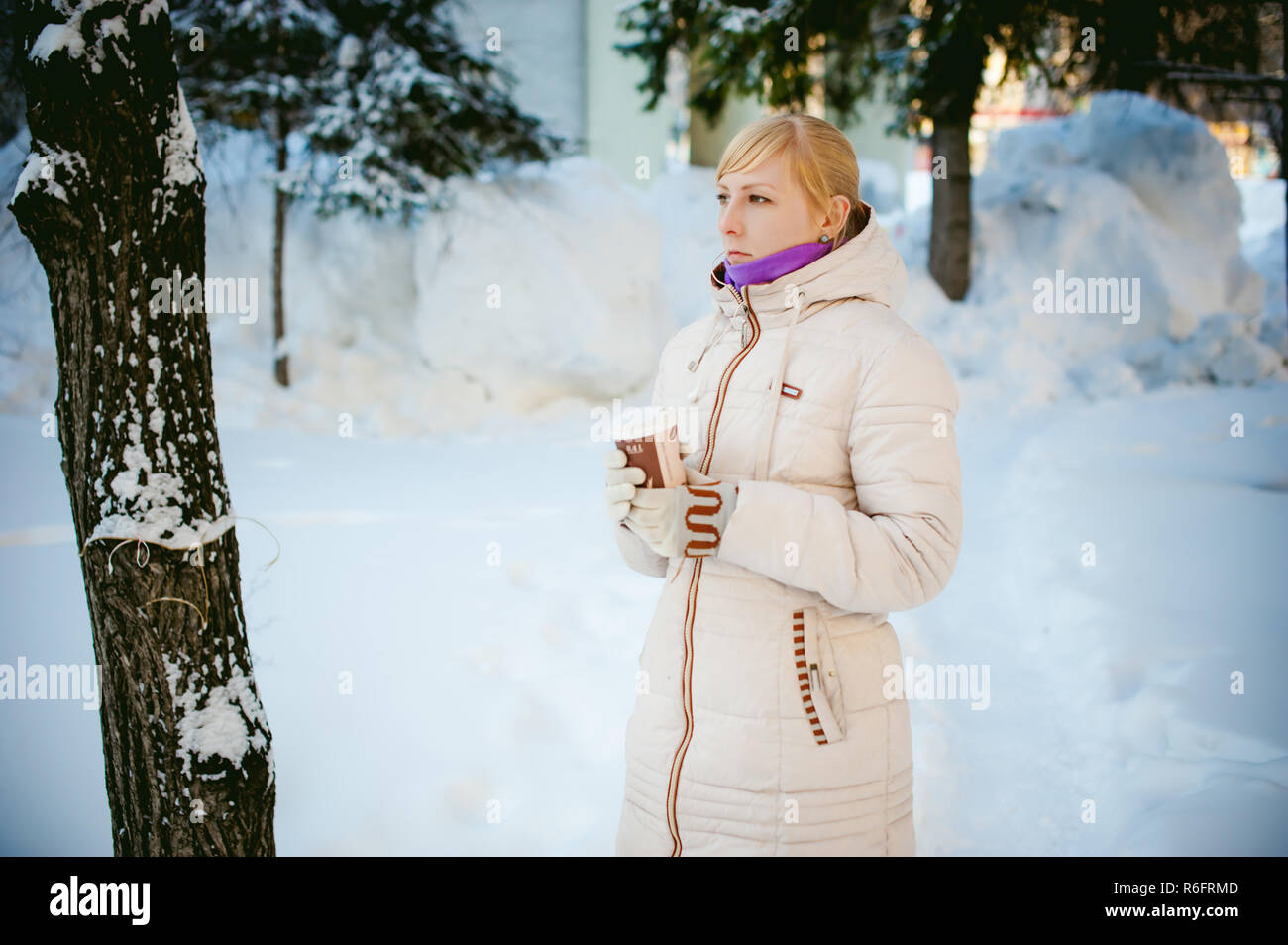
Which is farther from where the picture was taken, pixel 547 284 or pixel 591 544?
pixel 547 284

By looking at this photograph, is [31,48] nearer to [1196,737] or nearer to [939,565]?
[939,565]

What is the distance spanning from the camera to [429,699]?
13.6 ft

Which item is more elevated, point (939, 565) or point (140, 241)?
point (140, 241)

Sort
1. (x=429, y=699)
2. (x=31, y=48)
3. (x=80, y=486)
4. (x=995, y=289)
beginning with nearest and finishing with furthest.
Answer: (x=31, y=48)
(x=80, y=486)
(x=429, y=699)
(x=995, y=289)

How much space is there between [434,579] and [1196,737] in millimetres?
3634

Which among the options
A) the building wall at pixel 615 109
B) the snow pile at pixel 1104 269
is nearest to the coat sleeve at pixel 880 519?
the snow pile at pixel 1104 269

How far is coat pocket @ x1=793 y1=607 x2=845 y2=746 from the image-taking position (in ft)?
5.87

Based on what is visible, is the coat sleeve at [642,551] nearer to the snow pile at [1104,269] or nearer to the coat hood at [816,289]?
the coat hood at [816,289]

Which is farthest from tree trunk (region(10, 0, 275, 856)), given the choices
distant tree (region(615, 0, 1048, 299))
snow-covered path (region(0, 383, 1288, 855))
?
distant tree (region(615, 0, 1048, 299))

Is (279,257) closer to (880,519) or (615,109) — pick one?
(615,109)

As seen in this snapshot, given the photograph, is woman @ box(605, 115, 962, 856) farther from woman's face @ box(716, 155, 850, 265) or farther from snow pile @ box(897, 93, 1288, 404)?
snow pile @ box(897, 93, 1288, 404)

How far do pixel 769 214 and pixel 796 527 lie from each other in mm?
620

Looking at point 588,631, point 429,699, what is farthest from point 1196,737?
point 429,699

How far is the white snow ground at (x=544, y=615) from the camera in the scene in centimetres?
353
